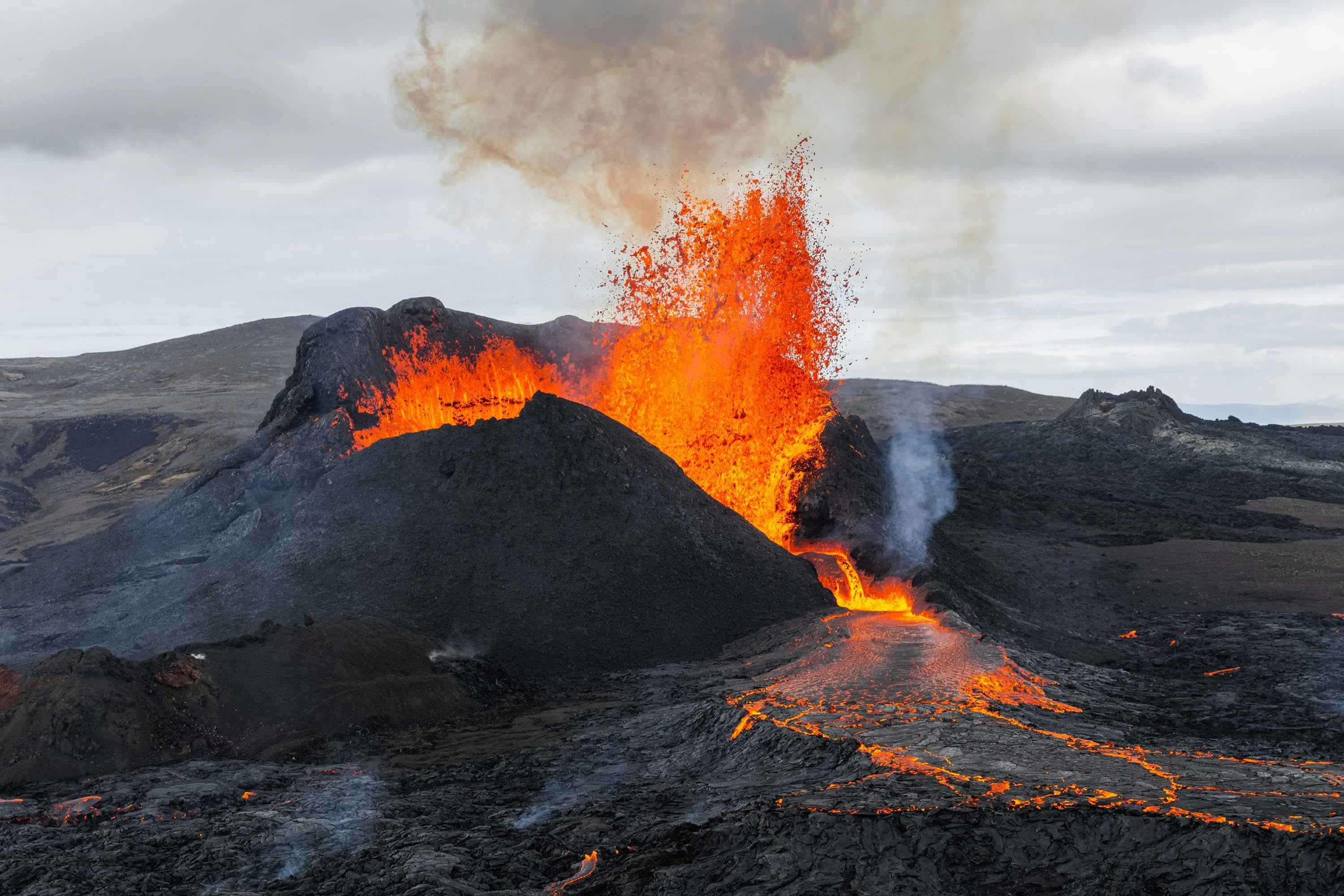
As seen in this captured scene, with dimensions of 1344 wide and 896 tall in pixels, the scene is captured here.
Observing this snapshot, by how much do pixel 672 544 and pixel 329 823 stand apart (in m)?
9.41

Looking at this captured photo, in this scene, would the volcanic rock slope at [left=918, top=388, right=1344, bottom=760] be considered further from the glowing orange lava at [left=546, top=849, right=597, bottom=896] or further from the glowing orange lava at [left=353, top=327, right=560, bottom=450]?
the glowing orange lava at [left=353, top=327, right=560, bottom=450]

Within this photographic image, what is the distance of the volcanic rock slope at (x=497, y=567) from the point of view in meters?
15.4

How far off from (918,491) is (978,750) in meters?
18.5

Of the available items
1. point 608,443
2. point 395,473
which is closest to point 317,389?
point 395,473

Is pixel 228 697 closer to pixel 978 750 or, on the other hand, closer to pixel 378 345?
pixel 978 750

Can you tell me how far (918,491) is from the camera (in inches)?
1025

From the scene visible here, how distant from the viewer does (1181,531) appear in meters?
26.4

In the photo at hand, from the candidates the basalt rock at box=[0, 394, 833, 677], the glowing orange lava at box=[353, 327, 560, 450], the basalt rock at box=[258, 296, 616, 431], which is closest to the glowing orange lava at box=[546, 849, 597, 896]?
the basalt rock at box=[0, 394, 833, 677]

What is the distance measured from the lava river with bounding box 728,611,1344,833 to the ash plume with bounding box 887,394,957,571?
237 inches

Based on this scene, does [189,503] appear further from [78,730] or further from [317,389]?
[78,730]

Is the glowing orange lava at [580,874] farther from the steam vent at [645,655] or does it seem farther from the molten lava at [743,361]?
the molten lava at [743,361]

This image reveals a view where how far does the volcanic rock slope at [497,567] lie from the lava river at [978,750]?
126 inches

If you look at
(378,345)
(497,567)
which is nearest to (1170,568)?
(497,567)

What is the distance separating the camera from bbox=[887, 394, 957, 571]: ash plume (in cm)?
1955
